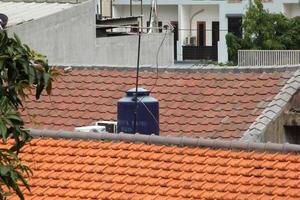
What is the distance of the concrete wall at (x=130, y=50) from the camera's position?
108 ft

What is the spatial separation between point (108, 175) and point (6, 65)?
6.56m

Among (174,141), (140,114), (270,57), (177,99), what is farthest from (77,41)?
(270,57)

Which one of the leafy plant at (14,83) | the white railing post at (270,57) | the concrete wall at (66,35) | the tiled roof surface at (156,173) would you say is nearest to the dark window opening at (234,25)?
the white railing post at (270,57)

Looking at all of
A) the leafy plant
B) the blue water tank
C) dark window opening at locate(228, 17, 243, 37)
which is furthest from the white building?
the leafy plant

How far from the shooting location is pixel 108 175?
60.5ft

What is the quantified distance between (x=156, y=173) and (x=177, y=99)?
4482mm

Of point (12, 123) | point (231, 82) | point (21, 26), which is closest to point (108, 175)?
point (231, 82)

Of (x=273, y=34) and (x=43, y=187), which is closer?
(x=43, y=187)

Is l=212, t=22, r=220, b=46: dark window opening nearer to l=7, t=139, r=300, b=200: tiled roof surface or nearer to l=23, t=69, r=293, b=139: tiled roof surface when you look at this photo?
l=23, t=69, r=293, b=139: tiled roof surface

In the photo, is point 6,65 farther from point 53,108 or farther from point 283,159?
point 53,108

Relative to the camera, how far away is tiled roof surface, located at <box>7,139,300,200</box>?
17641 mm

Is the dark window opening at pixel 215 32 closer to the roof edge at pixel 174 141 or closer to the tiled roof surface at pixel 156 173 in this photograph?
the roof edge at pixel 174 141

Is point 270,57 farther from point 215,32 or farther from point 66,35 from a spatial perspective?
Answer: point 66,35

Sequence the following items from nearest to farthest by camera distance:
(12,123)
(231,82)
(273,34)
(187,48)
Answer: (12,123) → (231,82) → (273,34) → (187,48)
